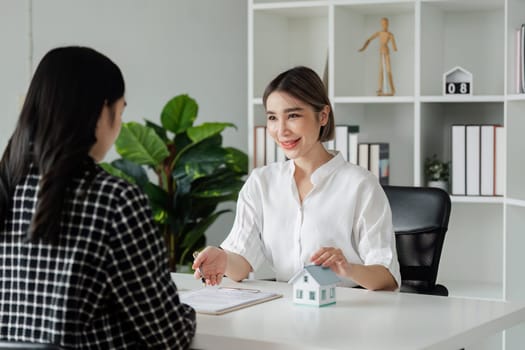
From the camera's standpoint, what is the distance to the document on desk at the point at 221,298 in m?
2.09

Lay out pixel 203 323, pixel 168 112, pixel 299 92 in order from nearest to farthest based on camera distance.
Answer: pixel 203 323 < pixel 299 92 < pixel 168 112

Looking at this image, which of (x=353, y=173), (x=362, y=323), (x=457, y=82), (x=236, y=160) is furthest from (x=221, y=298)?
(x=236, y=160)

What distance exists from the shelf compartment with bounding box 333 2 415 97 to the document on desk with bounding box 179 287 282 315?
1668 millimetres

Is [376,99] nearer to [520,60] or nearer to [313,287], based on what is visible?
[520,60]

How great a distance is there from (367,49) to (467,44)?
450 millimetres

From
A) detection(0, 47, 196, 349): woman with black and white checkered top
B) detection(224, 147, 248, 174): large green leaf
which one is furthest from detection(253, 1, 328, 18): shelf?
detection(0, 47, 196, 349): woman with black and white checkered top

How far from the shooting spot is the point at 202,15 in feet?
15.8

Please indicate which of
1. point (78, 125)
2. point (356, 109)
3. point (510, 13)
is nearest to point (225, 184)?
point (356, 109)

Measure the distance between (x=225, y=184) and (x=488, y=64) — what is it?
1.35 m

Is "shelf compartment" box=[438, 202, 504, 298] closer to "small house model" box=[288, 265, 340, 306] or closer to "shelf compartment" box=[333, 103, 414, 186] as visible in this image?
"shelf compartment" box=[333, 103, 414, 186]

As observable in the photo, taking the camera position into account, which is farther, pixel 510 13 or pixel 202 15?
pixel 202 15

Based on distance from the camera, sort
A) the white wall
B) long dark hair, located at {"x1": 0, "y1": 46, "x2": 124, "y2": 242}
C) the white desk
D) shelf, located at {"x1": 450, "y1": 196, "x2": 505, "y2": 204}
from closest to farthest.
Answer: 1. long dark hair, located at {"x1": 0, "y1": 46, "x2": 124, "y2": 242}
2. the white desk
3. shelf, located at {"x1": 450, "y1": 196, "x2": 505, "y2": 204}
4. the white wall

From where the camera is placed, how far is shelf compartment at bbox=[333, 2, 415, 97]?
3839 mm

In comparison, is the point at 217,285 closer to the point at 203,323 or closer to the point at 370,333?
the point at 203,323
